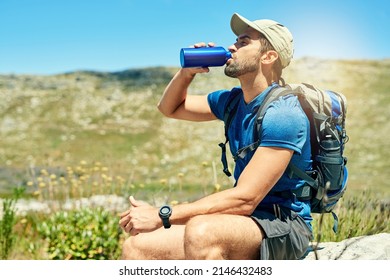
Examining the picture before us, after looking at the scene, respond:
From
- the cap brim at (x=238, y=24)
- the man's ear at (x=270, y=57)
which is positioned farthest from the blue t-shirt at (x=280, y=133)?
the cap brim at (x=238, y=24)

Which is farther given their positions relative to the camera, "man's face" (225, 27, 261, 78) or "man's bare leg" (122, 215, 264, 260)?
"man's face" (225, 27, 261, 78)

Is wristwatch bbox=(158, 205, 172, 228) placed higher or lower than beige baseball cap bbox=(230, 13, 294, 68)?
lower

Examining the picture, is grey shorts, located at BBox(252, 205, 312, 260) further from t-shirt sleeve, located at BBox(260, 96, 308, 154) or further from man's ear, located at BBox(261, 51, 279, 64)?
man's ear, located at BBox(261, 51, 279, 64)

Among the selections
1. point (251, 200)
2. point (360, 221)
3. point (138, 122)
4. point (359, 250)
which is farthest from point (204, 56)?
point (138, 122)

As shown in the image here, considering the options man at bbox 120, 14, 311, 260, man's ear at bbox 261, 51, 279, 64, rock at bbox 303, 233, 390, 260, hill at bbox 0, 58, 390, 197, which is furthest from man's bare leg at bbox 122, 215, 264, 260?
hill at bbox 0, 58, 390, 197

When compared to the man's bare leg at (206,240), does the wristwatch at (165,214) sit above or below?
above

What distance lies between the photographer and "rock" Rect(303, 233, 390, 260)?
3932 mm

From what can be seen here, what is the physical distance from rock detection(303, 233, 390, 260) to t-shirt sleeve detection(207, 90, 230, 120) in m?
1.33

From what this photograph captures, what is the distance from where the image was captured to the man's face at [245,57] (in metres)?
3.85

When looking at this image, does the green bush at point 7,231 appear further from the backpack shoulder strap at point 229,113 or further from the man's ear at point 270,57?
the man's ear at point 270,57

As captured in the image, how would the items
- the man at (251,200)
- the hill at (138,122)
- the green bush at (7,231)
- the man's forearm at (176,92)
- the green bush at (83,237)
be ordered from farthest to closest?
the hill at (138,122) → the green bush at (83,237) → the green bush at (7,231) → the man's forearm at (176,92) → the man at (251,200)

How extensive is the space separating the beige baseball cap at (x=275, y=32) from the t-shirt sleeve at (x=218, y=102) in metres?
0.55

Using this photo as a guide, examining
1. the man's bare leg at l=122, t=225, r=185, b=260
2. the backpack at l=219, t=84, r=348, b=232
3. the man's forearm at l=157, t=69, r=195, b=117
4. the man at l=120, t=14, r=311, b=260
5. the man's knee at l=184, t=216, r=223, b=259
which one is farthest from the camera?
the man's forearm at l=157, t=69, r=195, b=117
